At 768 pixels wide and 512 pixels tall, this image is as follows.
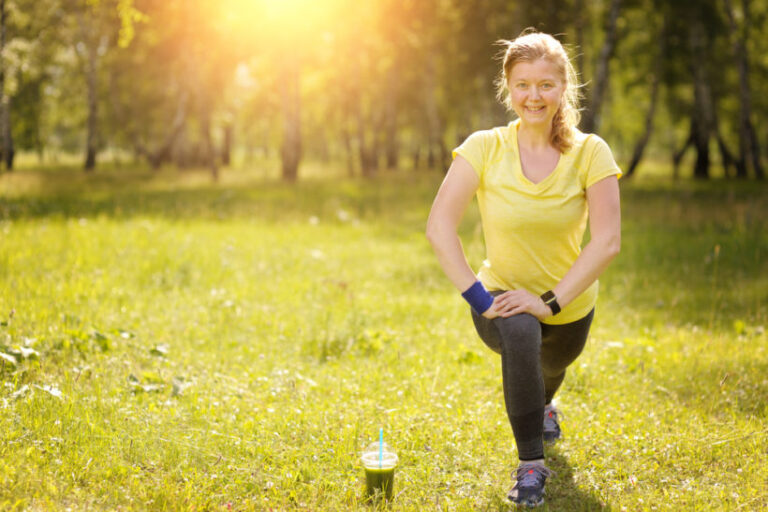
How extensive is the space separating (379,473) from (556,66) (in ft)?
7.30

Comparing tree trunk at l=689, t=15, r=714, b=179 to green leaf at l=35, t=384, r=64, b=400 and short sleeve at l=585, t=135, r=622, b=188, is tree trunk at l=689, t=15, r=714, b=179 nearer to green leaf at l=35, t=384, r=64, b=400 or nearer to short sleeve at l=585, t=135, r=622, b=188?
short sleeve at l=585, t=135, r=622, b=188

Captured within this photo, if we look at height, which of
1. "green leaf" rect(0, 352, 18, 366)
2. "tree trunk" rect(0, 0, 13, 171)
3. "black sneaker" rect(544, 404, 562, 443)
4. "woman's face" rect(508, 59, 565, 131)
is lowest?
"black sneaker" rect(544, 404, 562, 443)

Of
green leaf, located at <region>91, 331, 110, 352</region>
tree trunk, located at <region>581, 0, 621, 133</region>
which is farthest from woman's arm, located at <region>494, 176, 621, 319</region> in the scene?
tree trunk, located at <region>581, 0, 621, 133</region>

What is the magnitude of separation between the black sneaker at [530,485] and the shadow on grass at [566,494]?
75 millimetres

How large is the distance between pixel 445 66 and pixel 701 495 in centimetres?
3368

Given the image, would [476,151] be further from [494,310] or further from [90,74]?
[90,74]

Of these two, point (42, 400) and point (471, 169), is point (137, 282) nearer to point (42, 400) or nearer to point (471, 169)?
point (42, 400)

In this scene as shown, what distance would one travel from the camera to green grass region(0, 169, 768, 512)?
3697 millimetres

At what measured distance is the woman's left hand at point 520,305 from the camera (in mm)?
3393

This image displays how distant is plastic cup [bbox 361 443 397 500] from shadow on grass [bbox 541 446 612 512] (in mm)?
787

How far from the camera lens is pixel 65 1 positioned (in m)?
27.0

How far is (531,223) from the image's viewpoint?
11.8 ft

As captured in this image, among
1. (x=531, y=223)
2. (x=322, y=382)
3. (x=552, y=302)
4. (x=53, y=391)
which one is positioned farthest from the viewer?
(x=322, y=382)

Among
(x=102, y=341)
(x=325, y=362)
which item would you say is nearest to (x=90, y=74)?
(x=102, y=341)
